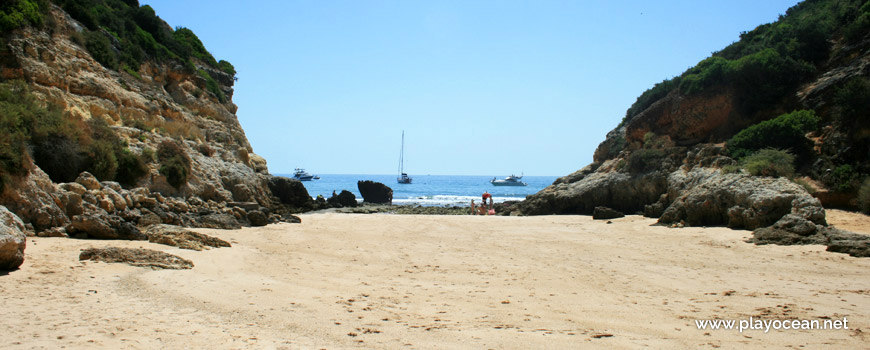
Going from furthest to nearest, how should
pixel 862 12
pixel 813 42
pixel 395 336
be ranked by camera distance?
1. pixel 813 42
2. pixel 862 12
3. pixel 395 336

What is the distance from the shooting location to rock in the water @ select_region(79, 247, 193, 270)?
276 inches

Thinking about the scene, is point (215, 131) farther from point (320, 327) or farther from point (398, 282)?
point (320, 327)

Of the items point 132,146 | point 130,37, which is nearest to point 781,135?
point 132,146

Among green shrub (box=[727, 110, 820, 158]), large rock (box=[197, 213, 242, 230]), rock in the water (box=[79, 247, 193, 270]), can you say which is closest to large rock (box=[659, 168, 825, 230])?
green shrub (box=[727, 110, 820, 158])

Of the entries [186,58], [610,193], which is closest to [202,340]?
[610,193]

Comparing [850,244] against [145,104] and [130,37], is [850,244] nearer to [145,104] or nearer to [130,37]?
[145,104]

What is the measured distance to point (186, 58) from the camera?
25.0 m

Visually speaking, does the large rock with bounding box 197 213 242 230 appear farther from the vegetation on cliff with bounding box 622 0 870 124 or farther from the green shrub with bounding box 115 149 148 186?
the vegetation on cliff with bounding box 622 0 870 124

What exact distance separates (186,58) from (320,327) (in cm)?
2442

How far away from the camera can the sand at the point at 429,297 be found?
4.40 m

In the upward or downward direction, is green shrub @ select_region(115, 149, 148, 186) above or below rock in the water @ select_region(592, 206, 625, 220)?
above

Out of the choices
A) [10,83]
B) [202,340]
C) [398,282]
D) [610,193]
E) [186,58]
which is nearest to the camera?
[202,340]

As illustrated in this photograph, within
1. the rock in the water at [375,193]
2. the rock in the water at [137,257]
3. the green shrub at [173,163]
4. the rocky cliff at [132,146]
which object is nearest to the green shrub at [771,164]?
→ the rocky cliff at [132,146]

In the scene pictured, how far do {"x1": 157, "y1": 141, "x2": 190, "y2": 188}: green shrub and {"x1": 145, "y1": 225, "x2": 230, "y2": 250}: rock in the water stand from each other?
4514 millimetres
